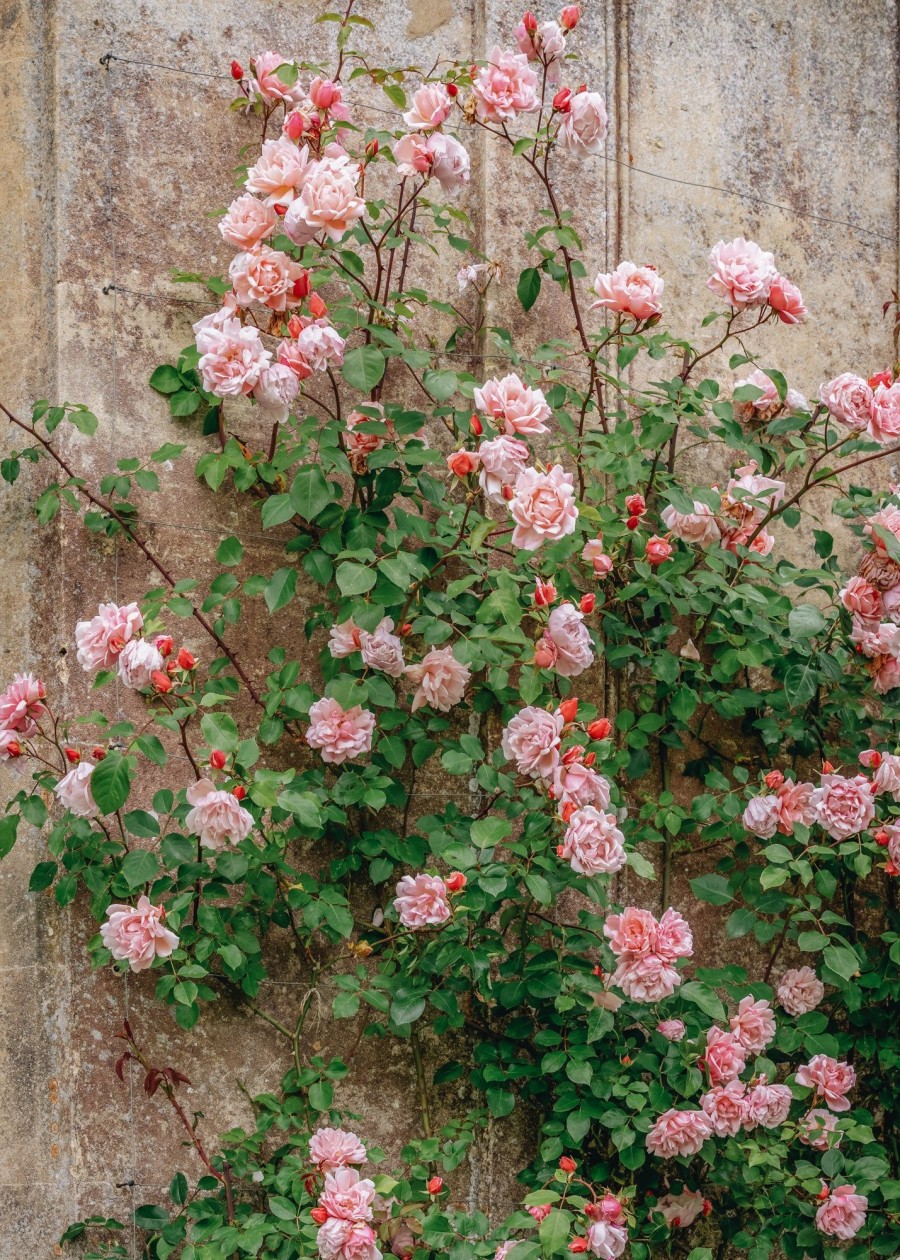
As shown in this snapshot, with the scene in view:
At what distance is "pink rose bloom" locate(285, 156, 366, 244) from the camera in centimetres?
271

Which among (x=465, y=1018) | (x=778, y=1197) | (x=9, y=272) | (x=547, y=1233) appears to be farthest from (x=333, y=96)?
(x=778, y=1197)

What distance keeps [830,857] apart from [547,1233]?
1109 millimetres

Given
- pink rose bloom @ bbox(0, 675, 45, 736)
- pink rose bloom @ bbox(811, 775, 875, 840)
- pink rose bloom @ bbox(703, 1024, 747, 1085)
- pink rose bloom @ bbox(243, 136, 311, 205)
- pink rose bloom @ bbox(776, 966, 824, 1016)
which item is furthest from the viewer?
pink rose bloom @ bbox(776, 966, 824, 1016)

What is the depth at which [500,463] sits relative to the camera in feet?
9.05

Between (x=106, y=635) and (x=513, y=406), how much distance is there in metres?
0.87

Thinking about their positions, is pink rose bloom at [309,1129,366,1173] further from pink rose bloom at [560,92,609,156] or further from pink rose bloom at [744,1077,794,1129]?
pink rose bloom at [560,92,609,156]

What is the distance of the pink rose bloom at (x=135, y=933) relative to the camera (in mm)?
2633

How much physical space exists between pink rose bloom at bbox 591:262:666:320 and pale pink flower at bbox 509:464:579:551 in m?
0.54

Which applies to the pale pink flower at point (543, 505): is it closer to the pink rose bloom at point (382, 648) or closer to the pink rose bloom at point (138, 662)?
the pink rose bloom at point (382, 648)

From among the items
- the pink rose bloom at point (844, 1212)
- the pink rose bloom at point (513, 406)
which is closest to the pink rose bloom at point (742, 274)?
the pink rose bloom at point (513, 406)

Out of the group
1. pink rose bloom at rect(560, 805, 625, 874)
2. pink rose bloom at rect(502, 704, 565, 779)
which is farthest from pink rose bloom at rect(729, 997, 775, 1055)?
pink rose bloom at rect(502, 704, 565, 779)

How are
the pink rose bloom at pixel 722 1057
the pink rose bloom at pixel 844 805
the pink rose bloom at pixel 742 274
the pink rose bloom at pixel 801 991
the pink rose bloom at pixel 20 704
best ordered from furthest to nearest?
the pink rose bloom at pixel 801 991, the pink rose bloom at pixel 742 274, the pink rose bloom at pixel 844 805, the pink rose bloom at pixel 722 1057, the pink rose bloom at pixel 20 704

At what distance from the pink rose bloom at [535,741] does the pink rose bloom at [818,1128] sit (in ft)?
3.03

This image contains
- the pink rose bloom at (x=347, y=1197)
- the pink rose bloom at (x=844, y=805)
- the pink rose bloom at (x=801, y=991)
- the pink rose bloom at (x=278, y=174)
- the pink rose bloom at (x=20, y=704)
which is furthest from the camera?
the pink rose bloom at (x=801, y=991)
